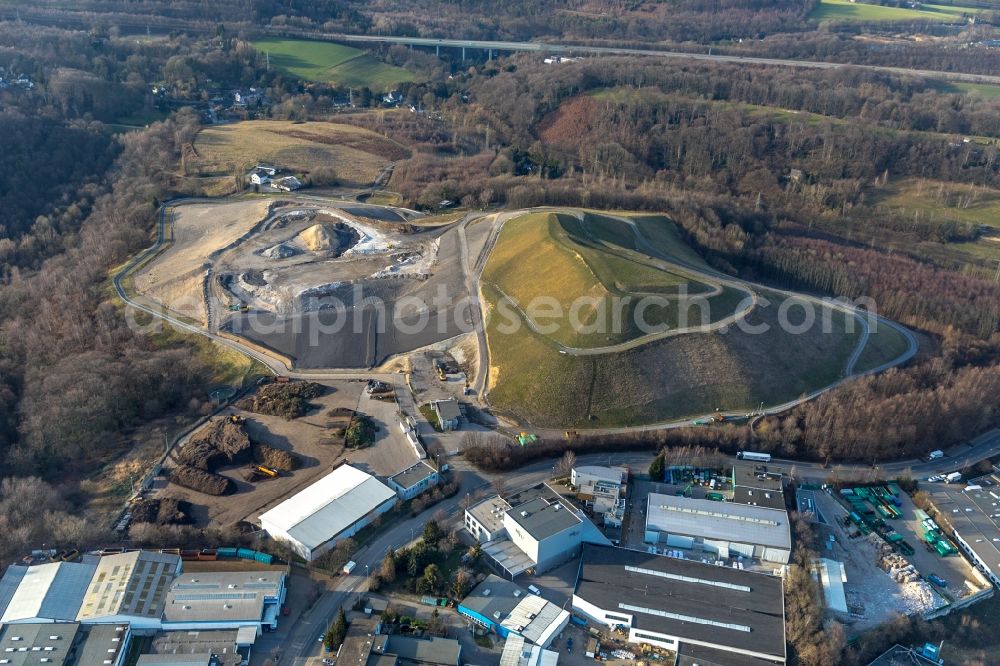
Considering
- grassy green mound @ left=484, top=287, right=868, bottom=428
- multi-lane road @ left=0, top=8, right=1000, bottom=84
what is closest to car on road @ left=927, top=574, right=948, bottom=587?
grassy green mound @ left=484, top=287, right=868, bottom=428

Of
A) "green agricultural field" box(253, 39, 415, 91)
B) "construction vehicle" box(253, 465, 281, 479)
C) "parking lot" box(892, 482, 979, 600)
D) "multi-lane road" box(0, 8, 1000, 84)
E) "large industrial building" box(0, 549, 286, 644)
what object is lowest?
"parking lot" box(892, 482, 979, 600)

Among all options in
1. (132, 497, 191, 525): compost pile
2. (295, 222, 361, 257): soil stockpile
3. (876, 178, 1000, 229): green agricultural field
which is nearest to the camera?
(132, 497, 191, 525): compost pile

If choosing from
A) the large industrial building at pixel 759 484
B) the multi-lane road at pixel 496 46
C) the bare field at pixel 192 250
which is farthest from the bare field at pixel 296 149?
the large industrial building at pixel 759 484

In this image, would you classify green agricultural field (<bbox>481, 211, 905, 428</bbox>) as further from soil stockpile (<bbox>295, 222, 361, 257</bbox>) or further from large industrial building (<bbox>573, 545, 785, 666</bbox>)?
soil stockpile (<bbox>295, 222, 361, 257</bbox>)

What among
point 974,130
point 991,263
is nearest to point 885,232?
point 991,263

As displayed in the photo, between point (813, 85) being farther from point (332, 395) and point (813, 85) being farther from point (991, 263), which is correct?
point (332, 395)

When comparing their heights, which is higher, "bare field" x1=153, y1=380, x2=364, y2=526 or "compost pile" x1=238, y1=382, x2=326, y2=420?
"compost pile" x1=238, y1=382, x2=326, y2=420
